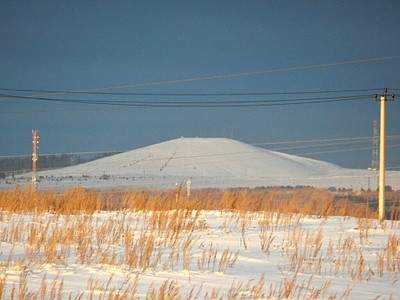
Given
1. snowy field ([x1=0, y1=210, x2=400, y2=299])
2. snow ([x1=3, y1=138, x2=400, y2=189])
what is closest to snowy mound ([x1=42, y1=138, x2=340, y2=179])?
snow ([x1=3, y1=138, x2=400, y2=189])

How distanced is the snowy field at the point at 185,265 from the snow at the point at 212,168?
56.6 m

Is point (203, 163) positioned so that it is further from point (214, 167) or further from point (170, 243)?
point (170, 243)

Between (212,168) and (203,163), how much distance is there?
129 inches

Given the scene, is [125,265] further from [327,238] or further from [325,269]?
[327,238]

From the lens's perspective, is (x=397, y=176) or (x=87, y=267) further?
(x=397, y=176)

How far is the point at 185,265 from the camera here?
8.85 meters

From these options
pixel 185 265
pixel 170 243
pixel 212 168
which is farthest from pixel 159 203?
pixel 212 168

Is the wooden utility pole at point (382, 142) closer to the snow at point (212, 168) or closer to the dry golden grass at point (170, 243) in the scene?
the dry golden grass at point (170, 243)

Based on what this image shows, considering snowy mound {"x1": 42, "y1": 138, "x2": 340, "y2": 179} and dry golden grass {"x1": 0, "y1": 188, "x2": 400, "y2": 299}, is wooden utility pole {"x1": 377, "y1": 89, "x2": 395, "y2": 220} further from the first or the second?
snowy mound {"x1": 42, "y1": 138, "x2": 340, "y2": 179}

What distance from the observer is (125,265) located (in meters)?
8.62

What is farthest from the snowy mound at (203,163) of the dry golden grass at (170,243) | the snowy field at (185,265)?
the snowy field at (185,265)

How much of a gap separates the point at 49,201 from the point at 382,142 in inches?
442

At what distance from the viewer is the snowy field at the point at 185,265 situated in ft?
23.7

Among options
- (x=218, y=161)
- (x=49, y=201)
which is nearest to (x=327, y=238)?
(x=49, y=201)
